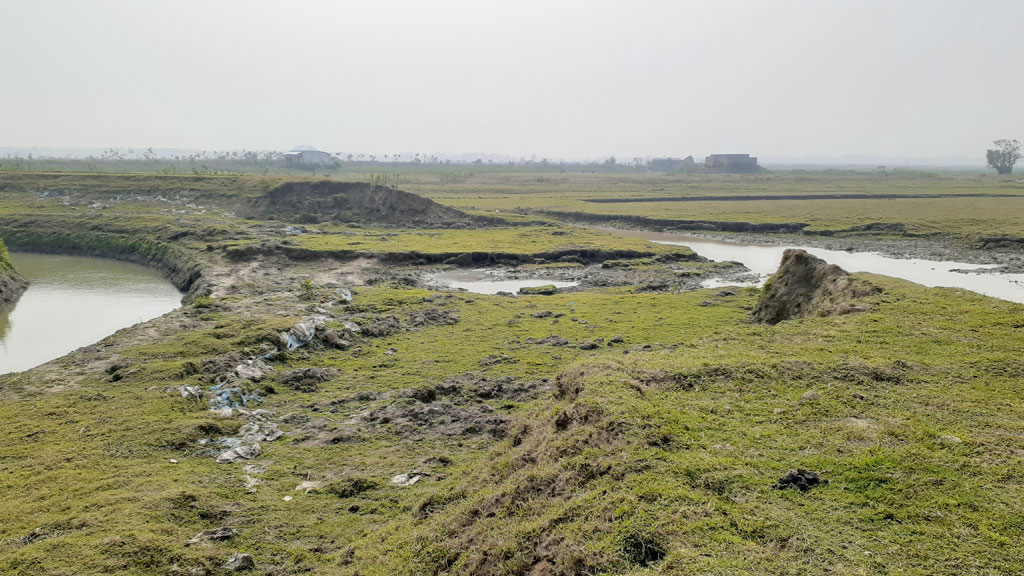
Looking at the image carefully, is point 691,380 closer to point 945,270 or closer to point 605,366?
point 605,366

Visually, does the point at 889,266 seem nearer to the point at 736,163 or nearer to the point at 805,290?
the point at 805,290

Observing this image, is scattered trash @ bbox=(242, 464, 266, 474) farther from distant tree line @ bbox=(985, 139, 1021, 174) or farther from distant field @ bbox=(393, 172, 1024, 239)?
distant tree line @ bbox=(985, 139, 1021, 174)

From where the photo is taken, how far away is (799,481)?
8609 mm

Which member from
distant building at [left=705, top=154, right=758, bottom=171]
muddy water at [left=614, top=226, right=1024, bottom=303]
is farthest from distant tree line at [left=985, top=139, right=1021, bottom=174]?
muddy water at [left=614, top=226, right=1024, bottom=303]

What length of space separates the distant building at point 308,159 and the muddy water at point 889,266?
124420 mm

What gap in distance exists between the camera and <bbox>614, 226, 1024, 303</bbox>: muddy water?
118 feet

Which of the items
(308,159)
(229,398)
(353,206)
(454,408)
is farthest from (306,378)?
(308,159)

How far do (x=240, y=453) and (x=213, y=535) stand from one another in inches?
151

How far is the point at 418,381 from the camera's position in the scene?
19.1m

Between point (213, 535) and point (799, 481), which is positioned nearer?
point (799, 481)

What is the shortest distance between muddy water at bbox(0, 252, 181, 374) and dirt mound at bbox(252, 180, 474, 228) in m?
20.9

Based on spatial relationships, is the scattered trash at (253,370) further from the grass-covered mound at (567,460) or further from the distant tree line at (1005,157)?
the distant tree line at (1005,157)

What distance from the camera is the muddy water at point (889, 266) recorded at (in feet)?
118

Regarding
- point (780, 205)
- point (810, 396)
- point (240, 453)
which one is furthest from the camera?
point (780, 205)
